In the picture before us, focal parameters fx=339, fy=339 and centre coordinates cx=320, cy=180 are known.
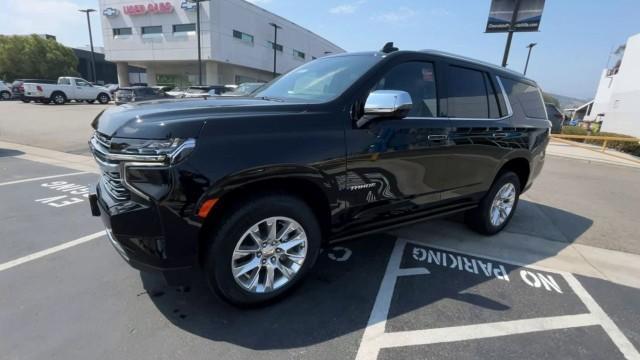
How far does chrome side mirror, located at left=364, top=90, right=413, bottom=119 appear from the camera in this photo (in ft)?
7.85

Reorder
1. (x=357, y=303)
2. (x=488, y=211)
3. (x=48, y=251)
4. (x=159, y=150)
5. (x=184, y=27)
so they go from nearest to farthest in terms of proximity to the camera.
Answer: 1. (x=159, y=150)
2. (x=357, y=303)
3. (x=48, y=251)
4. (x=488, y=211)
5. (x=184, y=27)

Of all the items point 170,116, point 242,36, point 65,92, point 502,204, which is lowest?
point 65,92

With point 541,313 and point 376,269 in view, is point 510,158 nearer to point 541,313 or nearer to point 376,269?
point 541,313

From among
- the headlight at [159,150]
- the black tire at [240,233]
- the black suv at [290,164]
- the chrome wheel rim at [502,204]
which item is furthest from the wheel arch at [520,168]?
the headlight at [159,150]

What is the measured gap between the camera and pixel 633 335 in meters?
2.53

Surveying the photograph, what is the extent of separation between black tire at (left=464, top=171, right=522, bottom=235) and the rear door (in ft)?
0.65

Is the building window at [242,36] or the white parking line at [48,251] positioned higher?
the building window at [242,36]

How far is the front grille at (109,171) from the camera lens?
2.09 metres

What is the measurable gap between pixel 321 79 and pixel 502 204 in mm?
2902

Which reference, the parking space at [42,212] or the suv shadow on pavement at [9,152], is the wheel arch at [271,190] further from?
the suv shadow on pavement at [9,152]

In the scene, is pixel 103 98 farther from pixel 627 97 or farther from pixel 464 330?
pixel 627 97

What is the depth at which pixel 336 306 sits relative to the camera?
2.66m

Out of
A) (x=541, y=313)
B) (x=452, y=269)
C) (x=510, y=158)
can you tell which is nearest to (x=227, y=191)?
(x=452, y=269)

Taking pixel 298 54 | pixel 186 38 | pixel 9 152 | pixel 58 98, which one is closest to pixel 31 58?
pixel 186 38
